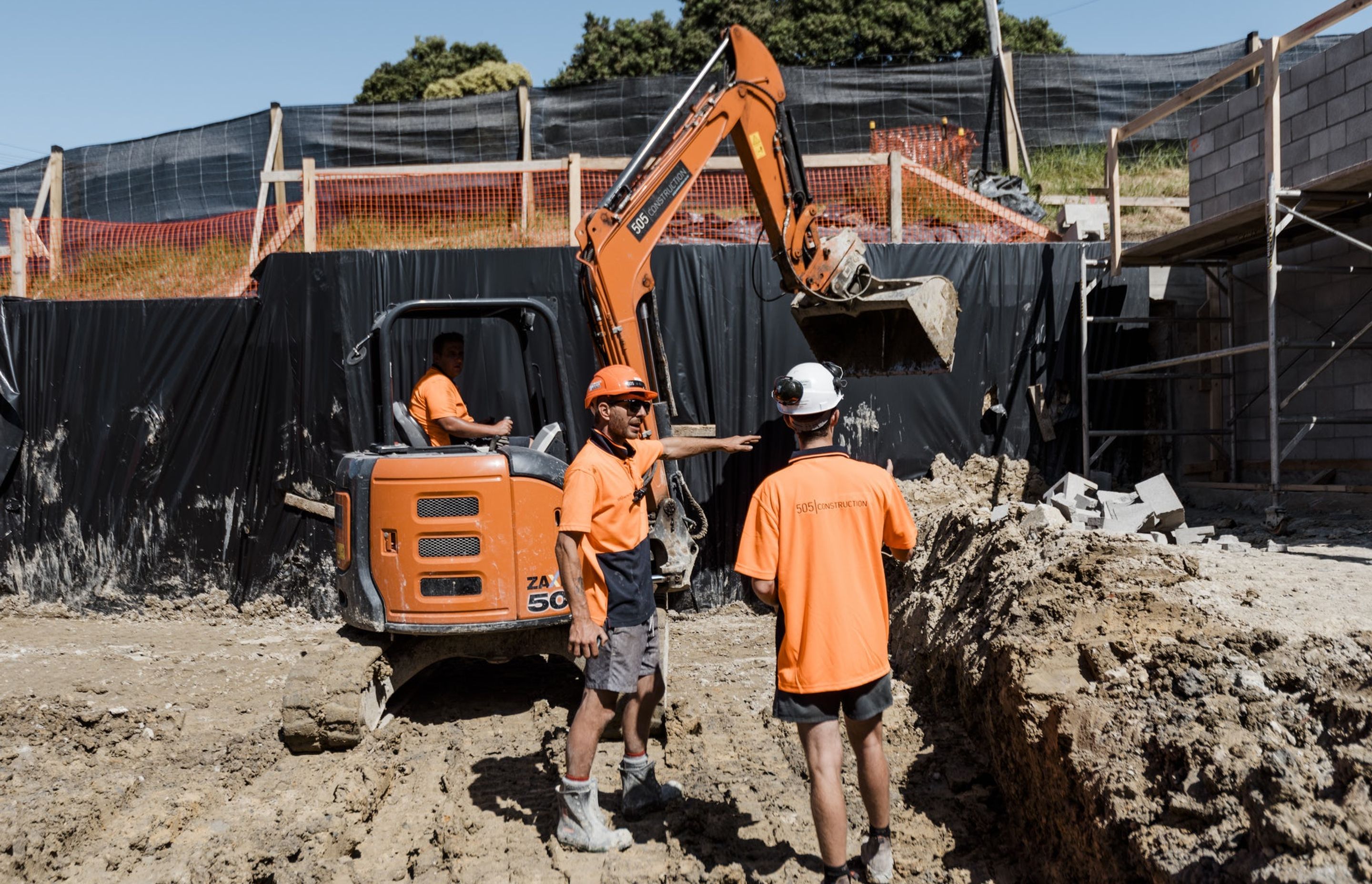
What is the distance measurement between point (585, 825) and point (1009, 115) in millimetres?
13251

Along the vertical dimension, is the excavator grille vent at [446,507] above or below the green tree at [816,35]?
below

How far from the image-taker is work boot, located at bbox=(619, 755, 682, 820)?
13.9ft

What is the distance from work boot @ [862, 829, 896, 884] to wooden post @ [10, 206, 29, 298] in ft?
32.7

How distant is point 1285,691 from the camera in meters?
3.30

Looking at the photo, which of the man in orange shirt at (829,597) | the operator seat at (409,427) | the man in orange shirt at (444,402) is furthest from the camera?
the man in orange shirt at (444,402)

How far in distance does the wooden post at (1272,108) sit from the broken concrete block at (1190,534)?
2552 millimetres

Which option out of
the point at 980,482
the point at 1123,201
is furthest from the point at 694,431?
the point at 1123,201

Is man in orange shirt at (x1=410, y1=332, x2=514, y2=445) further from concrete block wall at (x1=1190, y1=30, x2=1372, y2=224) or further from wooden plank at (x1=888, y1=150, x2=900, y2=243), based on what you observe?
concrete block wall at (x1=1190, y1=30, x2=1372, y2=224)

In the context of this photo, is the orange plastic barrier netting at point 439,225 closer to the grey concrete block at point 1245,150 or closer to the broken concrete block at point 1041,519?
the grey concrete block at point 1245,150

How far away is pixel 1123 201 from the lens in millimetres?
10898

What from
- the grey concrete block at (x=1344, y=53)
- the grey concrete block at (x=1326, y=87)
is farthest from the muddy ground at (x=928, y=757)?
the grey concrete block at (x=1344, y=53)

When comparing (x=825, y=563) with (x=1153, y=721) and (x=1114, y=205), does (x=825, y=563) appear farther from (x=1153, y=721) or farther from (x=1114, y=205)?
(x=1114, y=205)

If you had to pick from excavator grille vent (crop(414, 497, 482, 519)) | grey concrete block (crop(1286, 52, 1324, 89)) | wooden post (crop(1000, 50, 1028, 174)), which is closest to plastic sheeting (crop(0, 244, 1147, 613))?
grey concrete block (crop(1286, 52, 1324, 89))

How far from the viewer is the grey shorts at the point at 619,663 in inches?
160
